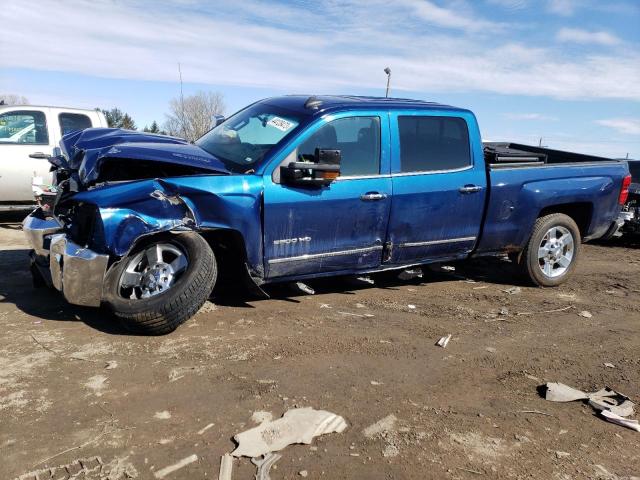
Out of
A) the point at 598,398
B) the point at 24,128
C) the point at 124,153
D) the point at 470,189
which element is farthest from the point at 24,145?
the point at 598,398

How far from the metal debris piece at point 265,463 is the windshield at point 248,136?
2.53 m

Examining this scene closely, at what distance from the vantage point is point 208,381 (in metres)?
3.63

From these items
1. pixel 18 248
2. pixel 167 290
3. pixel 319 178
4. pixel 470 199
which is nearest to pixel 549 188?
pixel 470 199

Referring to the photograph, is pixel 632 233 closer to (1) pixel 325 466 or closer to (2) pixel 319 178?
(2) pixel 319 178

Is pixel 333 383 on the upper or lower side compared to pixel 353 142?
lower

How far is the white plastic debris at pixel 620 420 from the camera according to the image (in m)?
3.32

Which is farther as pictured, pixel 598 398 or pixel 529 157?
pixel 529 157

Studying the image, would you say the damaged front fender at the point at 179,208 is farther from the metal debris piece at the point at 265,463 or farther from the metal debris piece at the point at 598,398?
the metal debris piece at the point at 598,398

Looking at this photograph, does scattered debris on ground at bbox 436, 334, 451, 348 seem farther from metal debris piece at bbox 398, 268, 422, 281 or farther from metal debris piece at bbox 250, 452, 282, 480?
metal debris piece at bbox 250, 452, 282, 480

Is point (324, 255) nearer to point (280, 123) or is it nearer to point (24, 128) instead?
point (280, 123)

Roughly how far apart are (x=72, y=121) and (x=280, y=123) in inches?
231

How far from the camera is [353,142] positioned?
5102 mm

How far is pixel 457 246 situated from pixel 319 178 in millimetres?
1850

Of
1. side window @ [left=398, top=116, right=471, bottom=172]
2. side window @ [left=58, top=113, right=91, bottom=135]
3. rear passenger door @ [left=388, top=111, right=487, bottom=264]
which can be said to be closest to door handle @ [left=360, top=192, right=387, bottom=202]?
rear passenger door @ [left=388, top=111, right=487, bottom=264]
